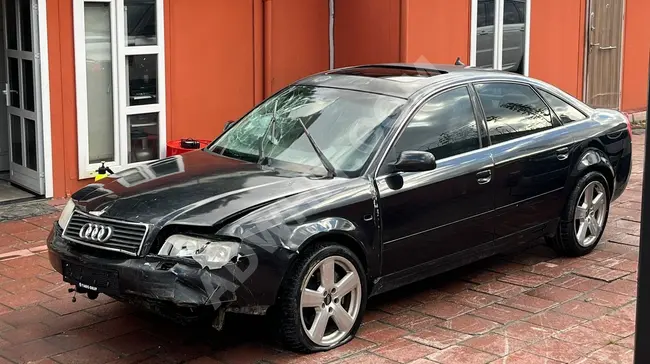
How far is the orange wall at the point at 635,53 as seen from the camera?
14578mm

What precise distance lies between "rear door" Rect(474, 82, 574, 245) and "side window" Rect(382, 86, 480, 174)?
0.20 meters

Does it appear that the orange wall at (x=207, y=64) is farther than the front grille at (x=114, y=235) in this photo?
Yes

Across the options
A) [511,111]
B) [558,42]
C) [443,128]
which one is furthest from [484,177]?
[558,42]

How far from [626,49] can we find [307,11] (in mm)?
6075

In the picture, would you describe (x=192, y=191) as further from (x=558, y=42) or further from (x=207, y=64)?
(x=558, y=42)

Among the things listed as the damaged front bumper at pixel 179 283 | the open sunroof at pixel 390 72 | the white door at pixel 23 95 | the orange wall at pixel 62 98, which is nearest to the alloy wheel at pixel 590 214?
the open sunroof at pixel 390 72

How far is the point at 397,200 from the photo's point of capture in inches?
232

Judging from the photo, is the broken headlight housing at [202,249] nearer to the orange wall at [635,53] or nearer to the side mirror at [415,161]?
the side mirror at [415,161]

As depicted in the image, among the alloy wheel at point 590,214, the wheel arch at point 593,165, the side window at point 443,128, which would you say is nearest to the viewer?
the side window at point 443,128

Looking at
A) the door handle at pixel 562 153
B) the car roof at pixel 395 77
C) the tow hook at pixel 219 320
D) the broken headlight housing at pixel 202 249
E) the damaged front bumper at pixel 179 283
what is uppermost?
the car roof at pixel 395 77

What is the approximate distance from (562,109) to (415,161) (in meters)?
2.21

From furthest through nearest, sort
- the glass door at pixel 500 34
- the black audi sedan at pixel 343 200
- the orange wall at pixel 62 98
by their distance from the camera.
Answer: the glass door at pixel 500 34
the orange wall at pixel 62 98
the black audi sedan at pixel 343 200

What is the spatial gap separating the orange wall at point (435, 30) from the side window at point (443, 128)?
14.2 feet

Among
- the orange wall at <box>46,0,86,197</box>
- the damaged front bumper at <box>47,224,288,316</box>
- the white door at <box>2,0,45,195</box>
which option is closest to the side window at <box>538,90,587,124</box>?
the damaged front bumper at <box>47,224,288,316</box>
